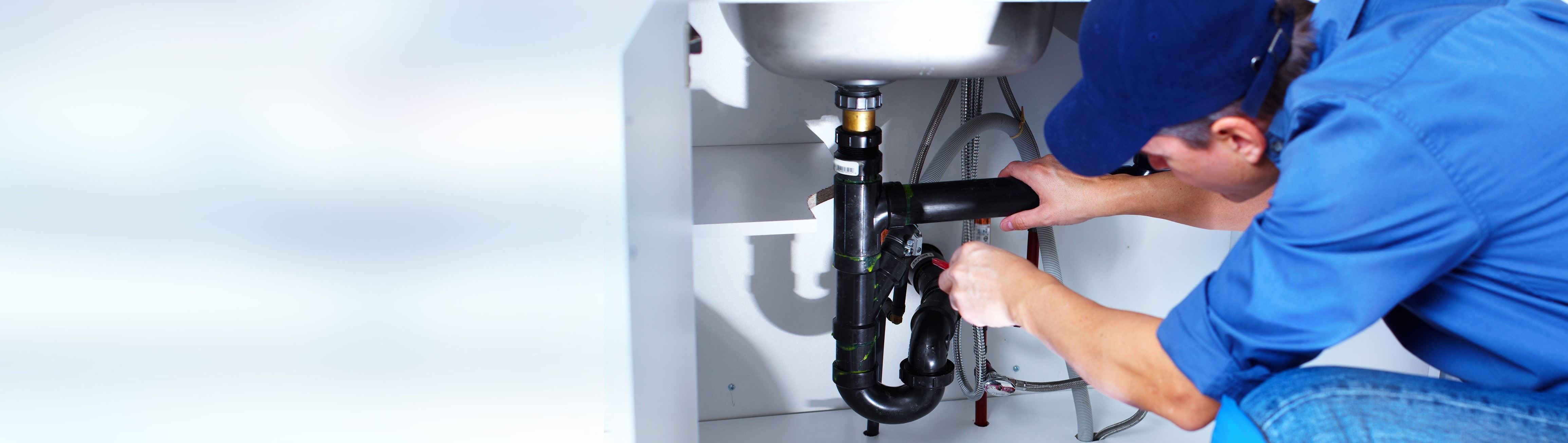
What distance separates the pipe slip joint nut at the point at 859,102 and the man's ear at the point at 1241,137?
0.36 metres

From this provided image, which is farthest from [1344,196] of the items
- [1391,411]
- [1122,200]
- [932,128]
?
[932,128]

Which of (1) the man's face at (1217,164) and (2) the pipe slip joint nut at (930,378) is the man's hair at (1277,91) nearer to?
(1) the man's face at (1217,164)

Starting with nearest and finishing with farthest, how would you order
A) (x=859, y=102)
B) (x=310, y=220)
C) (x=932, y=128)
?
(x=310, y=220), (x=859, y=102), (x=932, y=128)

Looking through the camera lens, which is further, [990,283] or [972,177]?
[972,177]

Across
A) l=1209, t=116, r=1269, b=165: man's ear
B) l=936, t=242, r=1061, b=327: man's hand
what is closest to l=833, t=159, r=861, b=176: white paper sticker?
l=936, t=242, r=1061, b=327: man's hand

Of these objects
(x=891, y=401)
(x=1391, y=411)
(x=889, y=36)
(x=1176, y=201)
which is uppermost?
(x=889, y=36)

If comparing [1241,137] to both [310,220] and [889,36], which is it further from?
[310,220]

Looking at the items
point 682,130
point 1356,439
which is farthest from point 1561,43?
point 682,130

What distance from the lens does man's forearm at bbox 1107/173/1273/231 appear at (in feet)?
2.90

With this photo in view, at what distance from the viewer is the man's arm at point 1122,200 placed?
886mm

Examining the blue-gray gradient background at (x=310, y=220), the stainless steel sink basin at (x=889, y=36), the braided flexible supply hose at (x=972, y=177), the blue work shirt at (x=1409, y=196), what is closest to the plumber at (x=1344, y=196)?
the blue work shirt at (x=1409, y=196)

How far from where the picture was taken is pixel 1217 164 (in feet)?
1.92

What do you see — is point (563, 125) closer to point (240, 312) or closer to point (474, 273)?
point (474, 273)

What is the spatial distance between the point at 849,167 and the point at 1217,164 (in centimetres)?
36
